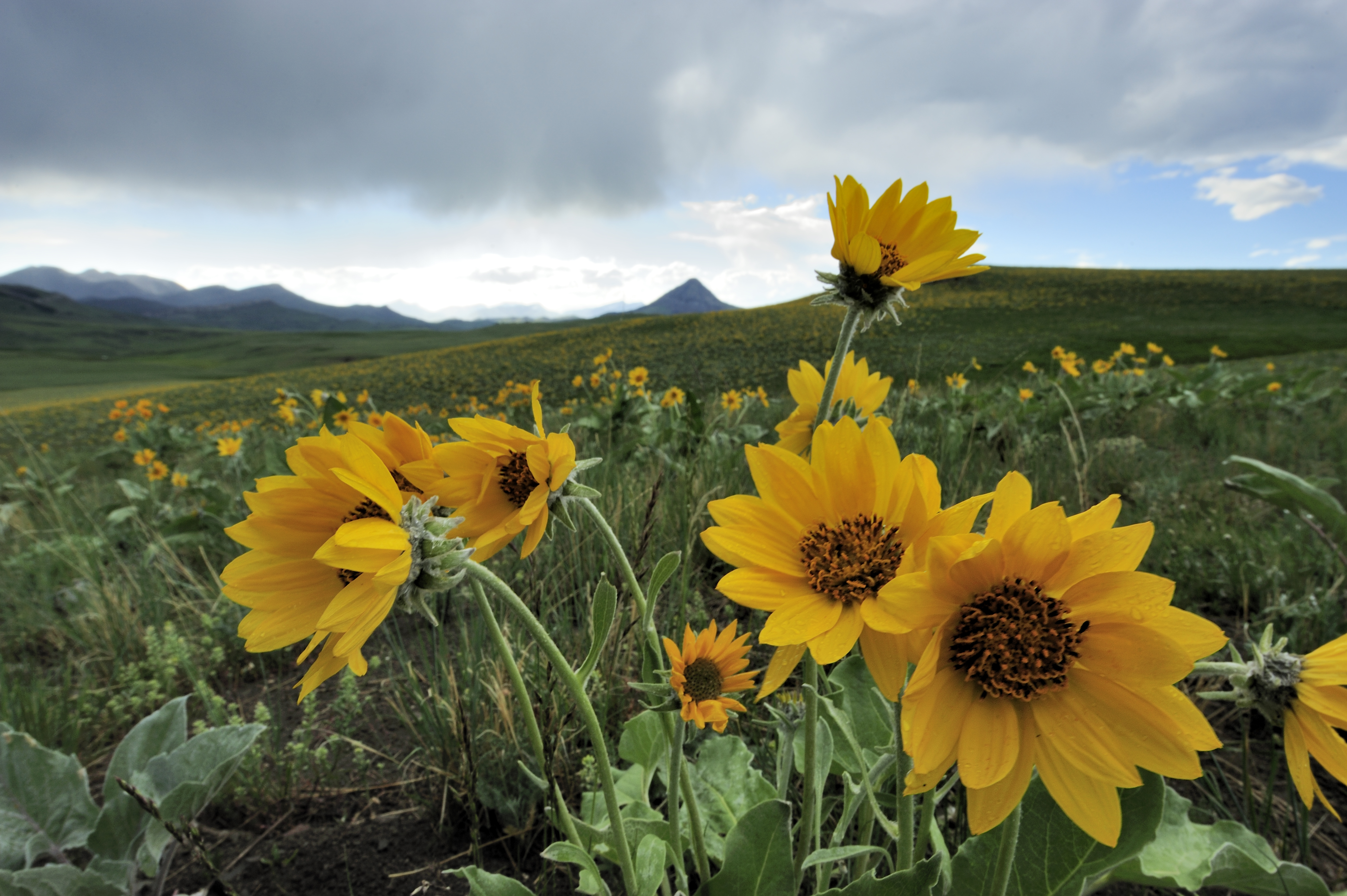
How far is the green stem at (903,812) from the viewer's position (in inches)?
28.7

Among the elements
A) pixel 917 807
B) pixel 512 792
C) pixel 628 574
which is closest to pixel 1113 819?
pixel 628 574

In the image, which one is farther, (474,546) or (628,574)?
(628,574)

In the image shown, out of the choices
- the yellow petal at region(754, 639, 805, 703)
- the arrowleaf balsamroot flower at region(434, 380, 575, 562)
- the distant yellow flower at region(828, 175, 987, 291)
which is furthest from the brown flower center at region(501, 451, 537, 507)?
the distant yellow flower at region(828, 175, 987, 291)

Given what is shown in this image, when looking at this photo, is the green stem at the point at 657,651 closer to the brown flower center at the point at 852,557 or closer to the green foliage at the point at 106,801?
the brown flower center at the point at 852,557

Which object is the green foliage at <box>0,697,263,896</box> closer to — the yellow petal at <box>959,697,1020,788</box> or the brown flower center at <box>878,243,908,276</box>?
the yellow petal at <box>959,697,1020,788</box>

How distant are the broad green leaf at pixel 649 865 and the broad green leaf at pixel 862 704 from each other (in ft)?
1.38

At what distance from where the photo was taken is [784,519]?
0.75m

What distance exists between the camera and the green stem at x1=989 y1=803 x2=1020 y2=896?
65 cm

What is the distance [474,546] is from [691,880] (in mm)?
973

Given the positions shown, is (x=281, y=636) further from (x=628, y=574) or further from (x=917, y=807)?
(x=917, y=807)

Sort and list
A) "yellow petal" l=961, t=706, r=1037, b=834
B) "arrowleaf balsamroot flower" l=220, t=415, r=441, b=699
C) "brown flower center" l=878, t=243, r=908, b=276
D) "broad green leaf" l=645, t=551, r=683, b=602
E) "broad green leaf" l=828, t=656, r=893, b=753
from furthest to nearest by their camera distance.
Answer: "broad green leaf" l=828, t=656, r=893, b=753
"brown flower center" l=878, t=243, r=908, b=276
"broad green leaf" l=645, t=551, r=683, b=602
"arrowleaf balsamroot flower" l=220, t=415, r=441, b=699
"yellow petal" l=961, t=706, r=1037, b=834

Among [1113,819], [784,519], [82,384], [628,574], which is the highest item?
[784,519]

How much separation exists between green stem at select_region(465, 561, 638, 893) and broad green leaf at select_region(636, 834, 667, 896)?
0.01 metres

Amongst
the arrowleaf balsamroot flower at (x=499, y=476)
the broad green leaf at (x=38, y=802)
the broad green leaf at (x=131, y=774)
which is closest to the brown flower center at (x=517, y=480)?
the arrowleaf balsamroot flower at (x=499, y=476)
